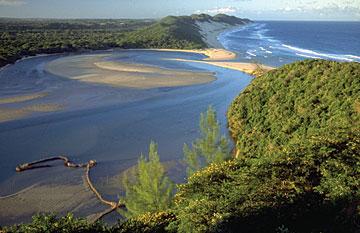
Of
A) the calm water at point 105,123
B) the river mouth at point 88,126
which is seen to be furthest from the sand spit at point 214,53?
the calm water at point 105,123

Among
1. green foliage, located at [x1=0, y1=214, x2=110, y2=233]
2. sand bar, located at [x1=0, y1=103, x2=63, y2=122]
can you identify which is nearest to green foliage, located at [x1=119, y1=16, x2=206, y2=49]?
sand bar, located at [x1=0, y1=103, x2=63, y2=122]

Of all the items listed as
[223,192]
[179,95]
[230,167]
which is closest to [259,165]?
[230,167]

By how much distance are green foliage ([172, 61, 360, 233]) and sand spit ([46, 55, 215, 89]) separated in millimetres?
36917

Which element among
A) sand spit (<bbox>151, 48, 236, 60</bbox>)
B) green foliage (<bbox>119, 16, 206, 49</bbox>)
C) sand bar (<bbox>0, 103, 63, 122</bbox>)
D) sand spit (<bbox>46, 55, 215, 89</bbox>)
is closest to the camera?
sand bar (<bbox>0, 103, 63, 122</bbox>)

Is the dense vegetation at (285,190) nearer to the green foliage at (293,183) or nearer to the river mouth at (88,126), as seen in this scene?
the green foliage at (293,183)

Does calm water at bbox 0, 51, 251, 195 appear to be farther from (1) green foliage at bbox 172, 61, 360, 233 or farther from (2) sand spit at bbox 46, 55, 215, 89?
(1) green foliage at bbox 172, 61, 360, 233

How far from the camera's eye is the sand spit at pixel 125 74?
207 feet

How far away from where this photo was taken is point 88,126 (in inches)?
1607

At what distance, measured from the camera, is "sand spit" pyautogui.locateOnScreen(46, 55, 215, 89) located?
6306 centimetres

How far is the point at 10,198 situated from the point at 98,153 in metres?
9.17

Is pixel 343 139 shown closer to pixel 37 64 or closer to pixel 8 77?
pixel 8 77

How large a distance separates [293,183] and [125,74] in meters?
58.3

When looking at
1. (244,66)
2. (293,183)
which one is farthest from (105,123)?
(244,66)

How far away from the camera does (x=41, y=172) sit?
96.1 ft
